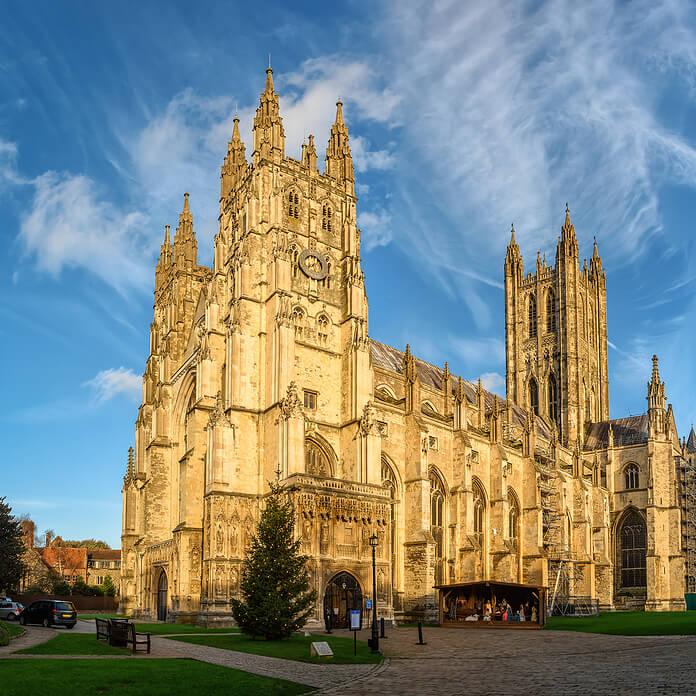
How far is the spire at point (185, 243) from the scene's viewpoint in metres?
57.0

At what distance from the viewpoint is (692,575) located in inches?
2918

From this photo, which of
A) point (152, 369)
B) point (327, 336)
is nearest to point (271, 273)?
point (327, 336)

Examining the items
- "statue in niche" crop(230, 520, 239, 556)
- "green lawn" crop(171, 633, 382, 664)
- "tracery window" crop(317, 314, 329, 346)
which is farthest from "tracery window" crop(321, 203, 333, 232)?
"green lawn" crop(171, 633, 382, 664)

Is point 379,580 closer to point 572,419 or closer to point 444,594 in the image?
point 444,594

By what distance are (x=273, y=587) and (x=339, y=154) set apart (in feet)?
109

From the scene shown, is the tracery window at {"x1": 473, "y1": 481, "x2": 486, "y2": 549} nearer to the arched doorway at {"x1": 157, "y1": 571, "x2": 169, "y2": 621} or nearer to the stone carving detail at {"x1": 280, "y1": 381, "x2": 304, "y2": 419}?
the stone carving detail at {"x1": 280, "y1": 381, "x2": 304, "y2": 419}

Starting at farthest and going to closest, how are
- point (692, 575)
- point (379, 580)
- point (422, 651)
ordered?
point (692, 575)
point (379, 580)
point (422, 651)

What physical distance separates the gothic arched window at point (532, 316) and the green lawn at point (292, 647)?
61530mm

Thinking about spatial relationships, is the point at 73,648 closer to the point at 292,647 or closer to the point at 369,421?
the point at 292,647

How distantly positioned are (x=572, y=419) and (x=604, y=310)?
712 inches

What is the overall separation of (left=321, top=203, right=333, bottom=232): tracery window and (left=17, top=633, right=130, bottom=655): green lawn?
3025 centimetres

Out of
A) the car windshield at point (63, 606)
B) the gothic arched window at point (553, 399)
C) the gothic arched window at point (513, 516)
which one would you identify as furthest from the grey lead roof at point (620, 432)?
the car windshield at point (63, 606)

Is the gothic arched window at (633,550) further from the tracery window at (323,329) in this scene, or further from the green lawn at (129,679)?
the green lawn at (129,679)

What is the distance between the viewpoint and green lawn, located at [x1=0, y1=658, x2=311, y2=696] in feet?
50.8
